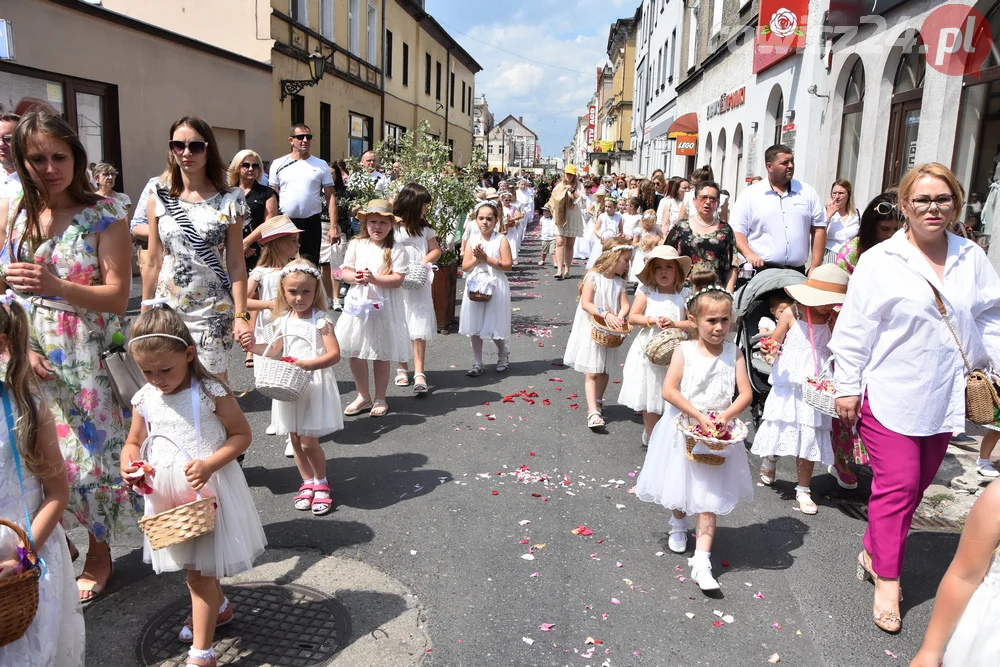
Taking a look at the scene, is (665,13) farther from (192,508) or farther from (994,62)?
(192,508)

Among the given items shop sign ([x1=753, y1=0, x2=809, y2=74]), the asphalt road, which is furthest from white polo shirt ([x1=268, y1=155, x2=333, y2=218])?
shop sign ([x1=753, y1=0, x2=809, y2=74])

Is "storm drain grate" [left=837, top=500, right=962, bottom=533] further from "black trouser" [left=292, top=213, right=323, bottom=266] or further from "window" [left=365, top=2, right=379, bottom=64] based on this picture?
"window" [left=365, top=2, right=379, bottom=64]

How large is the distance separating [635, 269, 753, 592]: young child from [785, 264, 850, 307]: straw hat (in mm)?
768

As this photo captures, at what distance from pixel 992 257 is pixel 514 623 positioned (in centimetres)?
733

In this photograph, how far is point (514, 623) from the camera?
3.51 m

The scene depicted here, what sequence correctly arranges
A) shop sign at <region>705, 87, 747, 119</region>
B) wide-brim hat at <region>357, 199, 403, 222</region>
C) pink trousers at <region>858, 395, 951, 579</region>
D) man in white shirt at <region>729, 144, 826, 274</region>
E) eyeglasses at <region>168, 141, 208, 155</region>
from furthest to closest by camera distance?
shop sign at <region>705, 87, 747, 119</region> → man in white shirt at <region>729, 144, 826, 274</region> → wide-brim hat at <region>357, 199, 403, 222</region> → eyeglasses at <region>168, 141, 208, 155</region> → pink trousers at <region>858, 395, 951, 579</region>

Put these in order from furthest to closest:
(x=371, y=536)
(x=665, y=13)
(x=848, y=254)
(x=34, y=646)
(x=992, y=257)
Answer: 1. (x=665, y=13)
2. (x=992, y=257)
3. (x=848, y=254)
4. (x=371, y=536)
5. (x=34, y=646)

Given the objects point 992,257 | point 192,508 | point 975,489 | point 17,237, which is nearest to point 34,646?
point 192,508

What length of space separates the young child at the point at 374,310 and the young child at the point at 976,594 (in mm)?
4661

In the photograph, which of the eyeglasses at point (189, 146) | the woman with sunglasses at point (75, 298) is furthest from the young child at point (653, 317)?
the woman with sunglasses at point (75, 298)

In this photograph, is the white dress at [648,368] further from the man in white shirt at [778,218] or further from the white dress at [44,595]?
the white dress at [44,595]

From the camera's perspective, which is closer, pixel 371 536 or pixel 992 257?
pixel 371 536

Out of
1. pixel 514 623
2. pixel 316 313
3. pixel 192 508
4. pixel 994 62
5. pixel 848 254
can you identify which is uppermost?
pixel 994 62

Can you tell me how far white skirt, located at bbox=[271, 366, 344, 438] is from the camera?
4582 mm
